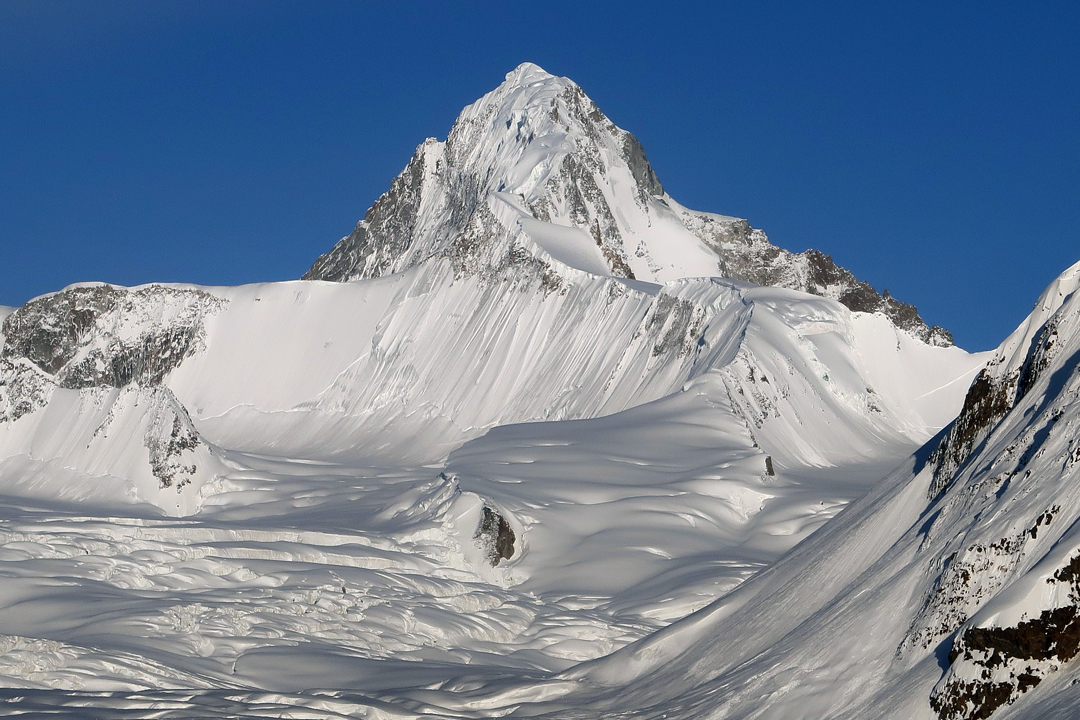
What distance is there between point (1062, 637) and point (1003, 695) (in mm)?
1104

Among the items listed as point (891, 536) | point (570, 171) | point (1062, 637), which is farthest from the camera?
point (570, 171)

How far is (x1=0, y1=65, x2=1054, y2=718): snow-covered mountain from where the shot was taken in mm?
23656

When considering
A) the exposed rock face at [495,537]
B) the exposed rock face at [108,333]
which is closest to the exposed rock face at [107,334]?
the exposed rock face at [108,333]

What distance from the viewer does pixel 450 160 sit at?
167875 millimetres

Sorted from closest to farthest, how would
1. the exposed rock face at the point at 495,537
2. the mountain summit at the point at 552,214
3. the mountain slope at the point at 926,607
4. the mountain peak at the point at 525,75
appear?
the mountain slope at the point at 926,607, the exposed rock face at the point at 495,537, the mountain summit at the point at 552,214, the mountain peak at the point at 525,75

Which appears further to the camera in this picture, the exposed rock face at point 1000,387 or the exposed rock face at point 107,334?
the exposed rock face at point 107,334

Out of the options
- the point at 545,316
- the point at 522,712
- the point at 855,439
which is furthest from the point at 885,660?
the point at 545,316

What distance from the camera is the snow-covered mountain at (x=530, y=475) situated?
2366 centimetres

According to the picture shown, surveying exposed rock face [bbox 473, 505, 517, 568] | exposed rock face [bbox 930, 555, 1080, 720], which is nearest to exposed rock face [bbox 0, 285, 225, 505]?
exposed rock face [bbox 473, 505, 517, 568]

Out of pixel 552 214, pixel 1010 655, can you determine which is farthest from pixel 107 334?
pixel 1010 655

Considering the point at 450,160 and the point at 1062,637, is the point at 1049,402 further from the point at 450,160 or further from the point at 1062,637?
the point at 450,160

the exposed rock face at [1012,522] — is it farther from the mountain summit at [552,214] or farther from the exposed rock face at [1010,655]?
the mountain summit at [552,214]

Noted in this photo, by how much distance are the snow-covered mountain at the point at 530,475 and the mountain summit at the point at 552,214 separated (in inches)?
20.7

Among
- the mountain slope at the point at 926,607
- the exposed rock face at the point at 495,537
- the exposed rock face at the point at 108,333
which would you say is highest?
the exposed rock face at the point at 108,333
